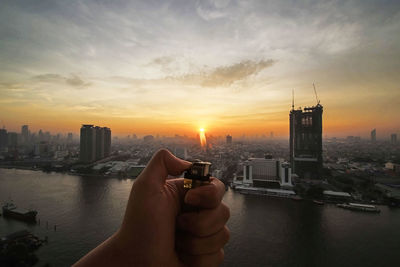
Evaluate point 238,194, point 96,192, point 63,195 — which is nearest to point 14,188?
point 63,195

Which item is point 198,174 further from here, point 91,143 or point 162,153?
point 91,143

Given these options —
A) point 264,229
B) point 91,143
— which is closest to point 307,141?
point 264,229

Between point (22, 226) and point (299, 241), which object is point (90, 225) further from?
point (299, 241)

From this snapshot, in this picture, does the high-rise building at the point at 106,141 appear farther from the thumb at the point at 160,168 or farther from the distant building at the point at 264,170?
the thumb at the point at 160,168

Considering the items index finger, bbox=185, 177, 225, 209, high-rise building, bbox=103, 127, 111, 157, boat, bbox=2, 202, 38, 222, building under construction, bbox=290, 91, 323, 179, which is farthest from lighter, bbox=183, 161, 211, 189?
high-rise building, bbox=103, 127, 111, 157

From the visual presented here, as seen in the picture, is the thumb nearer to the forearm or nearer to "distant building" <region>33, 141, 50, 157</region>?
the forearm

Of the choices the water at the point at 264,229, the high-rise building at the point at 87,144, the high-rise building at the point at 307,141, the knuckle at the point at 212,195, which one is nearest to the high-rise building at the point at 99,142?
the high-rise building at the point at 87,144
